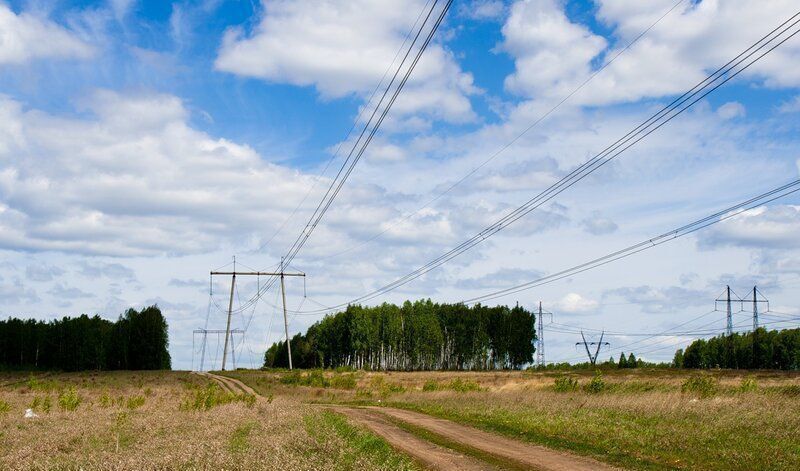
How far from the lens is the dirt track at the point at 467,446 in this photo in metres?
18.8

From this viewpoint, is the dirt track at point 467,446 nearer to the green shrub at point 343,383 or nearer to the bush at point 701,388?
the bush at point 701,388

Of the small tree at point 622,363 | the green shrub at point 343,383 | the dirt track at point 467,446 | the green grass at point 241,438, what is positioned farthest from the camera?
the small tree at point 622,363

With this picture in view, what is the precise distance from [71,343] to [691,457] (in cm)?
14232

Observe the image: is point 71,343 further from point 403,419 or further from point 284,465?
point 284,465

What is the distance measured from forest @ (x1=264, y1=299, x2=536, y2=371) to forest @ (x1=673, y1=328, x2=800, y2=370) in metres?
38.4

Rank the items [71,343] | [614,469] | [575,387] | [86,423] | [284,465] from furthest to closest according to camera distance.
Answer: [71,343] → [575,387] → [86,423] → [614,469] → [284,465]

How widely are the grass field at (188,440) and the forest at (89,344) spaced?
98630 millimetres

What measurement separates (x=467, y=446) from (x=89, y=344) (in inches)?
5311

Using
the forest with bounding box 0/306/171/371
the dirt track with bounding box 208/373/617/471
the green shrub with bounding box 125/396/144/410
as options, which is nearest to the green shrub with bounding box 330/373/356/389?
the green shrub with bounding box 125/396/144/410

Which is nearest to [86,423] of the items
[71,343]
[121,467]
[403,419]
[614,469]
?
[403,419]

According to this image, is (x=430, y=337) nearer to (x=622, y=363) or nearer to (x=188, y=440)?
(x=622, y=363)

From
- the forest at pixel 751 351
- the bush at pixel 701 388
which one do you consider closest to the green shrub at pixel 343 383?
the bush at pixel 701 388

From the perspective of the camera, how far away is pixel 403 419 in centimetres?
3225

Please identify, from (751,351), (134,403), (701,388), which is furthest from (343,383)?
(751,351)
